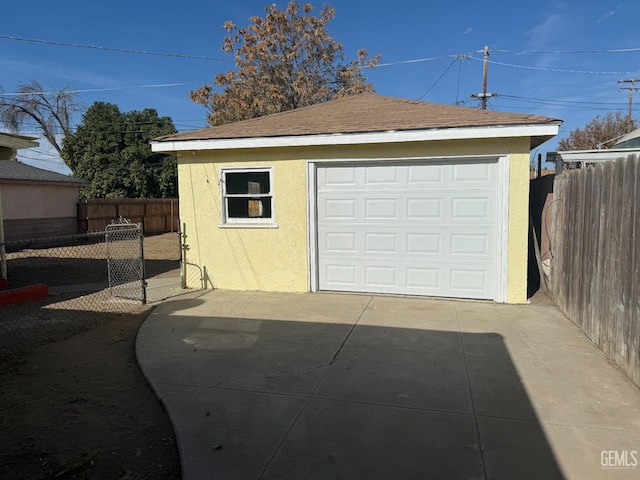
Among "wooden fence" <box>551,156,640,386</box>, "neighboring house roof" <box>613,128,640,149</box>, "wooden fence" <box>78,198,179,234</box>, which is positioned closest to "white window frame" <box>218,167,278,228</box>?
"wooden fence" <box>551,156,640,386</box>

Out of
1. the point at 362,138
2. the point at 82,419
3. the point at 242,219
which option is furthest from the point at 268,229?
the point at 82,419

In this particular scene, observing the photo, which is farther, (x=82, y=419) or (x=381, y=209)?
(x=381, y=209)

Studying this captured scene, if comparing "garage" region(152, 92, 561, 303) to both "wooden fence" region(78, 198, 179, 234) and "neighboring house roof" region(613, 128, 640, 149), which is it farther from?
"wooden fence" region(78, 198, 179, 234)

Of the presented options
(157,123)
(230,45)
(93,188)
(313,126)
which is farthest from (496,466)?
(157,123)

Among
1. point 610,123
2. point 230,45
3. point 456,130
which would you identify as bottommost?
point 456,130

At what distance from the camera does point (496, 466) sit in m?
2.85

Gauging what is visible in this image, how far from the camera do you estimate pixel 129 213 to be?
22.9 metres

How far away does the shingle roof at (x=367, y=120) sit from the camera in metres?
6.99

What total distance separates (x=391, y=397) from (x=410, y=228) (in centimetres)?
410

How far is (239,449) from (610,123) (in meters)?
37.1

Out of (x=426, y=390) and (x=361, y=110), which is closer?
(x=426, y=390)

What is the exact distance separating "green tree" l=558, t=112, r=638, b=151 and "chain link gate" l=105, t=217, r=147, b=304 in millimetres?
Answer: 30175

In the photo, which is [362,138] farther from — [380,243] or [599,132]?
[599,132]

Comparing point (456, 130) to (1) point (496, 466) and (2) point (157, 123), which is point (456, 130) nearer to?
(1) point (496, 466)
